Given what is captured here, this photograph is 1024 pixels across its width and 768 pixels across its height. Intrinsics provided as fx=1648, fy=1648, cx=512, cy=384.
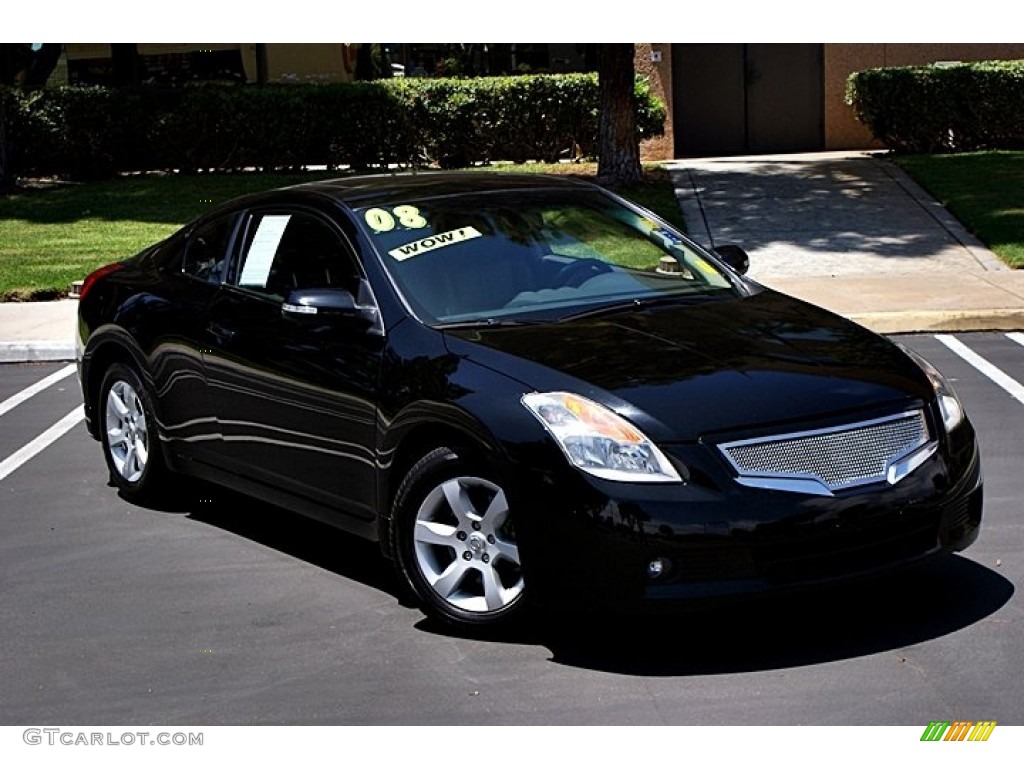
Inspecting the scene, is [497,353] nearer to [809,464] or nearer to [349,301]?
[349,301]

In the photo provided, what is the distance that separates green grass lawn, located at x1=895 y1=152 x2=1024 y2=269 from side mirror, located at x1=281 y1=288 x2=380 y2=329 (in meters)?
9.15

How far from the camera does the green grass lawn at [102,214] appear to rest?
1530 centimetres

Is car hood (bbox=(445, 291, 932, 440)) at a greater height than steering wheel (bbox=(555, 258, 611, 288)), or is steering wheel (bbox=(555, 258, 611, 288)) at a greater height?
steering wheel (bbox=(555, 258, 611, 288))

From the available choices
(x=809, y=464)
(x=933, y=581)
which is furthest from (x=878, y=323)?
(x=809, y=464)

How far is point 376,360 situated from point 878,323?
6.59 m

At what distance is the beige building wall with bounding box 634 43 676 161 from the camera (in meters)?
23.1

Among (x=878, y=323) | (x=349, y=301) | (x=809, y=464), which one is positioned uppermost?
(x=349, y=301)

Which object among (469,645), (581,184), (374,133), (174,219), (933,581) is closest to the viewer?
(469,645)

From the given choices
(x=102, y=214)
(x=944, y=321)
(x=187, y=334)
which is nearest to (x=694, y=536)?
(x=187, y=334)

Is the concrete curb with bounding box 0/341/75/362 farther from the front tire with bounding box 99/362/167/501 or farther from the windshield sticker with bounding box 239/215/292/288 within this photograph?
the windshield sticker with bounding box 239/215/292/288

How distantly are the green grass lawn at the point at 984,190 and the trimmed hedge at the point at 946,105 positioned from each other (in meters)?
0.66

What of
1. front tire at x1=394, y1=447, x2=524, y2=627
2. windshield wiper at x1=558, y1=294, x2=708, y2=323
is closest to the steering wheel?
windshield wiper at x1=558, y1=294, x2=708, y2=323

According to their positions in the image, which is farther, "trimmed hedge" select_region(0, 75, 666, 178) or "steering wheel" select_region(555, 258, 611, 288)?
"trimmed hedge" select_region(0, 75, 666, 178)

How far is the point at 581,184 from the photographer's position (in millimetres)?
7238
